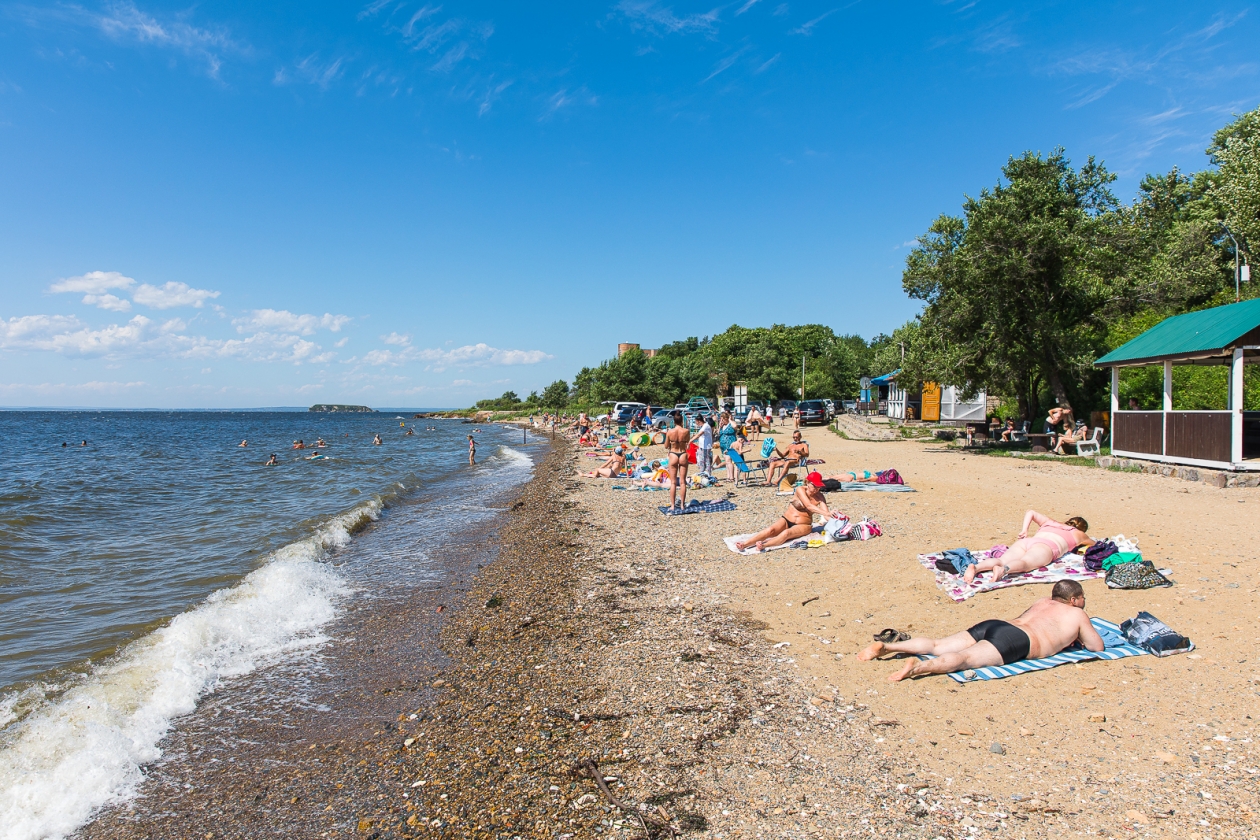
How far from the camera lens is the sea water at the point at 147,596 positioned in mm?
4543

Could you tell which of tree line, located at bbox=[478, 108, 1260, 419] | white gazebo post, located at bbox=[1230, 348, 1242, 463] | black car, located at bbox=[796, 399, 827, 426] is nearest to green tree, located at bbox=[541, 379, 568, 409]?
black car, located at bbox=[796, 399, 827, 426]

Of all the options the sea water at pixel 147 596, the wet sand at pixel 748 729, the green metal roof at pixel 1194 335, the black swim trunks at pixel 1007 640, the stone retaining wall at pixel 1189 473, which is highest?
the green metal roof at pixel 1194 335

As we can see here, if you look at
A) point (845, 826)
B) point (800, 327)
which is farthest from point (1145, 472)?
point (800, 327)

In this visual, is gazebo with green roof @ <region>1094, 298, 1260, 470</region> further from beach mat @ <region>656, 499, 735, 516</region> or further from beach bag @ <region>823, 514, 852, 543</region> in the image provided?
beach mat @ <region>656, 499, 735, 516</region>

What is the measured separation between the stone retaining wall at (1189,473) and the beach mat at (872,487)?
17.4 feet

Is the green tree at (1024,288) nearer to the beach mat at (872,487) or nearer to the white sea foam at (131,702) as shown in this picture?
the beach mat at (872,487)

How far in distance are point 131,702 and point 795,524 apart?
7.33 metres

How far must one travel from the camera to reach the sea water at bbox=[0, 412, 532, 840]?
14.9 feet

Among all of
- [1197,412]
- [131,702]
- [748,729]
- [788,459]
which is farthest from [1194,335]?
[131,702]

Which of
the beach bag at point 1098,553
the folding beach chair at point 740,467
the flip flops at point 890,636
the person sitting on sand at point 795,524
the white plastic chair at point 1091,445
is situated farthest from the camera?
the white plastic chair at point 1091,445

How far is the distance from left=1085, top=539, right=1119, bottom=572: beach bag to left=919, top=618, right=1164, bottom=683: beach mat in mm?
1627

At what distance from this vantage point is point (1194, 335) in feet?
44.1

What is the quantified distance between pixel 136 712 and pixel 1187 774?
7.05 metres

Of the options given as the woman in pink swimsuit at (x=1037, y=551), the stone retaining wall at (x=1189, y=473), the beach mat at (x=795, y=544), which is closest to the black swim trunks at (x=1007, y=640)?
the woman in pink swimsuit at (x=1037, y=551)
